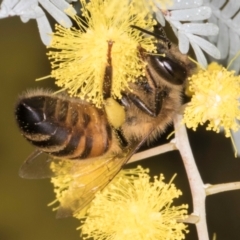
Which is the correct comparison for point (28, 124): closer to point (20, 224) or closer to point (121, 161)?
point (121, 161)

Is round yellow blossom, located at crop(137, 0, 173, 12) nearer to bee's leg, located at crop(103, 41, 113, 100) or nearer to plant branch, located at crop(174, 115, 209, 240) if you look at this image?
bee's leg, located at crop(103, 41, 113, 100)

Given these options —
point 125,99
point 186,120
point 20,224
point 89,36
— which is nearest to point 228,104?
point 186,120

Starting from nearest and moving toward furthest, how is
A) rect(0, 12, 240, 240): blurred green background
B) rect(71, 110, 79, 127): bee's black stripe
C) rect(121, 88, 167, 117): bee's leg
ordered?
rect(71, 110, 79, 127): bee's black stripe, rect(121, 88, 167, 117): bee's leg, rect(0, 12, 240, 240): blurred green background

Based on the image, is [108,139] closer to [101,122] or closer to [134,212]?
[101,122]

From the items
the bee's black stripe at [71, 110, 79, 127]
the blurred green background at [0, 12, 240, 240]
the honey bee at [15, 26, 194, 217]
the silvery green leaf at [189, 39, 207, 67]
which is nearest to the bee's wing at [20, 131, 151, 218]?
the honey bee at [15, 26, 194, 217]

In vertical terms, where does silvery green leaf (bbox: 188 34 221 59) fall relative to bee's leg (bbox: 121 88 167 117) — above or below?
above

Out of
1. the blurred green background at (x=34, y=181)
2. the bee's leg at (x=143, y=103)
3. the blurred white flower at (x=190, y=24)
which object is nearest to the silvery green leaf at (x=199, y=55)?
the blurred white flower at (x=190, y=24)
